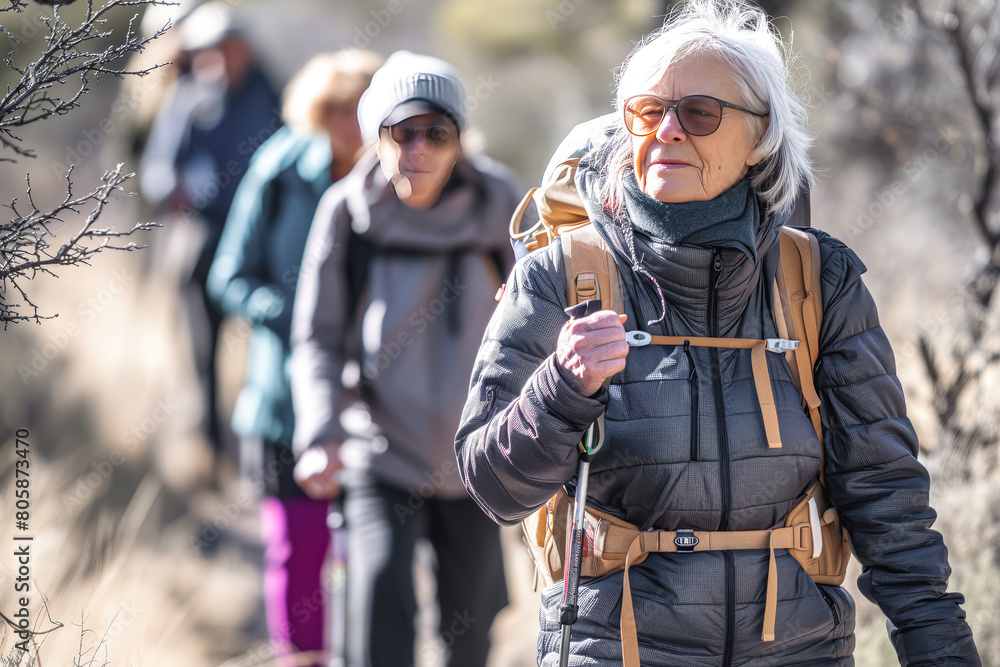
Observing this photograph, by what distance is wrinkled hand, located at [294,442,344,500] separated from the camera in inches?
146

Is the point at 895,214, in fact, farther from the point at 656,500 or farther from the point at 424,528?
the point at 656,500

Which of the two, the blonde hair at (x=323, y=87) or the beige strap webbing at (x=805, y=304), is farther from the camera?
the blonde hair at (x=323, y=87)

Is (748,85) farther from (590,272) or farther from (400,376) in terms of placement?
(400,376)

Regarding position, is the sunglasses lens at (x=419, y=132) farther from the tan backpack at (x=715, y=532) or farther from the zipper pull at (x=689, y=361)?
the zipper pull at (x=689, y=361)

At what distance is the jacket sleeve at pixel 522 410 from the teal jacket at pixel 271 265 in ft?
8.74

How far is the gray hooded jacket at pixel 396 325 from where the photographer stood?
362 centimetres

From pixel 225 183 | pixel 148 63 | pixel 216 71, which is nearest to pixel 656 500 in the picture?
pixel 225 183

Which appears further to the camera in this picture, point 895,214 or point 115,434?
point 115,434

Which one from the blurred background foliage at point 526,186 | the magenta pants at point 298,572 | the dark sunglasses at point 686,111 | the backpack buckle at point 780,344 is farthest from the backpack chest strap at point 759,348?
the magenta pants at point 298,572

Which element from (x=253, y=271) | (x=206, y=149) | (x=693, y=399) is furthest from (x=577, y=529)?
(x=206, y=149)

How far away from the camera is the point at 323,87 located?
4.78 m

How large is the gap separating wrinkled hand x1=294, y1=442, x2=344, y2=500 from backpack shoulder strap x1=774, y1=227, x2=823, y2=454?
212 centimetres

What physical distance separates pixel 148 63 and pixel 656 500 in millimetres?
6611

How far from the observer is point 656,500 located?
5.92 feet
